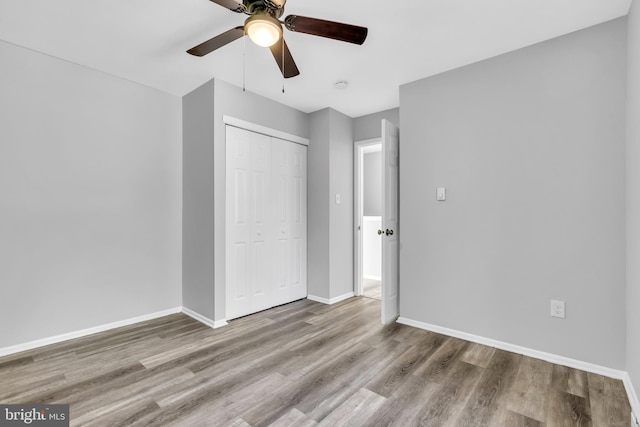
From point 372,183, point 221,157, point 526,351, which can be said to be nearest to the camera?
point 526,351

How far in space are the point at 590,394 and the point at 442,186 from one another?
1.80m

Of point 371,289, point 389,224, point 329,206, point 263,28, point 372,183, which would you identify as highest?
point 263,28

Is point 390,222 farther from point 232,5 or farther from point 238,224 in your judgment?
point 232,5

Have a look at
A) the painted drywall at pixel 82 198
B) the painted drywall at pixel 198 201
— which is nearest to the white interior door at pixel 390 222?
the painted drywall at pixel 198 201

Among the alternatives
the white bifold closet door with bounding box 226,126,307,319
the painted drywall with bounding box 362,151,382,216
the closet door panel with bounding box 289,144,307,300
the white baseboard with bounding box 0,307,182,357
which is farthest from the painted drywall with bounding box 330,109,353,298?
the white baseboard with bounding box 0,307,182,357

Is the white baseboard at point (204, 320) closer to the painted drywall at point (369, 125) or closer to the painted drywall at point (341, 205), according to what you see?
the painted drywall at point (341, 205)

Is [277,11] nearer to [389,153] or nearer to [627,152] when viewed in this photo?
[389,153]

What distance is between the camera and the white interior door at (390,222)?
314 cm

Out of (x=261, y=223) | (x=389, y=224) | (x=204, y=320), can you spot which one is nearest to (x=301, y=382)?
(x=204, y=320)

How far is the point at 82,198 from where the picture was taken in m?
2.85

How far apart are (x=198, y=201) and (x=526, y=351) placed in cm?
331

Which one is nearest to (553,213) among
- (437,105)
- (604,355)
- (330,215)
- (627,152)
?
(627,152)

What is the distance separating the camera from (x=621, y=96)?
212 cm

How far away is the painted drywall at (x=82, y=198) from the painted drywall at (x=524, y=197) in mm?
2639
